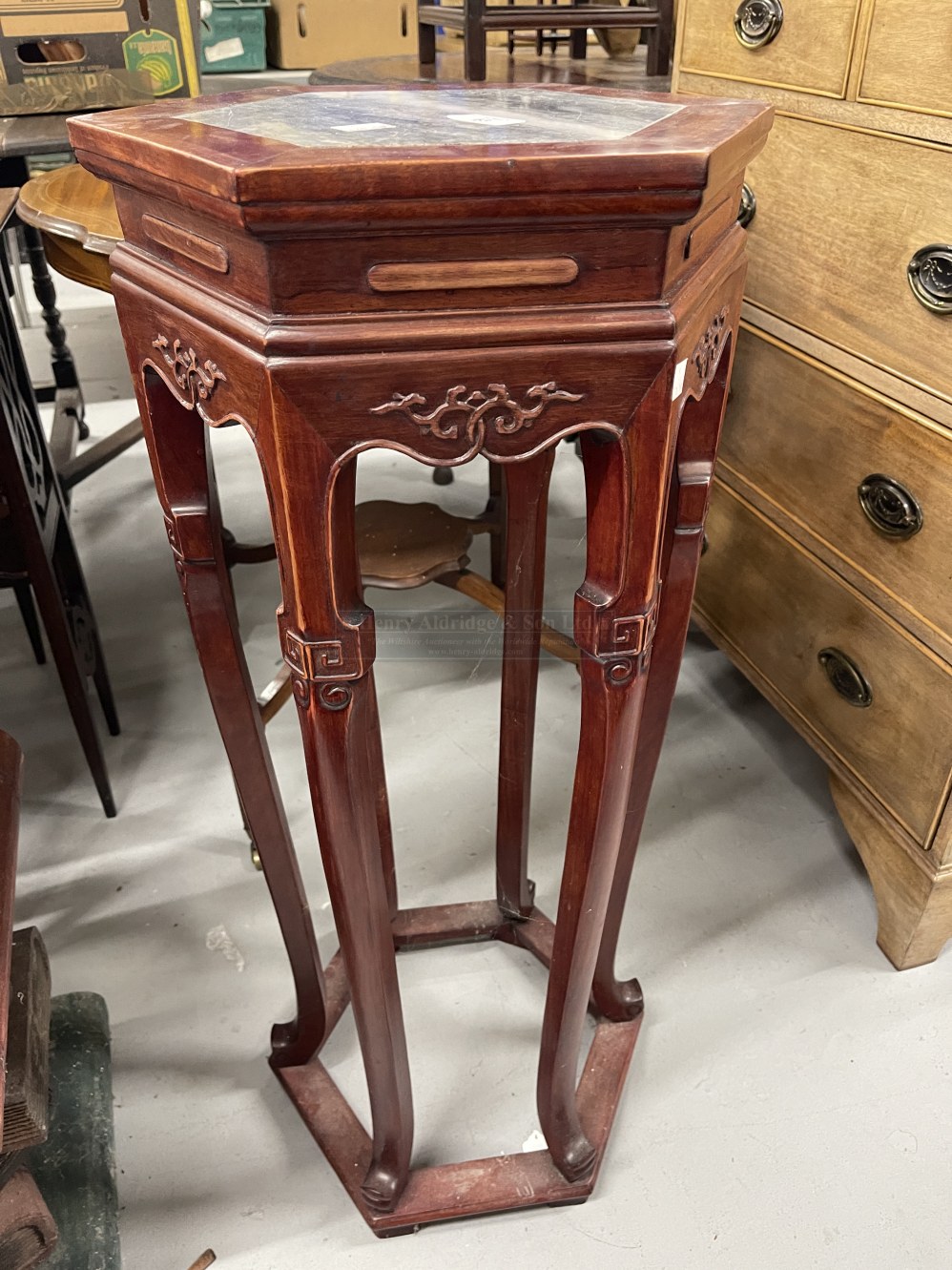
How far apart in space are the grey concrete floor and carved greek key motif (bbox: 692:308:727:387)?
0.84 metres

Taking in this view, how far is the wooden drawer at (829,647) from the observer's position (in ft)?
3.85

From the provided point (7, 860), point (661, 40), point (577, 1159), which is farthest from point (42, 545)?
point (661, 40)

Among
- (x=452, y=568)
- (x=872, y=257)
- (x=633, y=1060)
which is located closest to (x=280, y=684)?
(x=452, y=568)

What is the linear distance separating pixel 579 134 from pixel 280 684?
1055 millimetres

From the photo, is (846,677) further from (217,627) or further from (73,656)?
(73,656)

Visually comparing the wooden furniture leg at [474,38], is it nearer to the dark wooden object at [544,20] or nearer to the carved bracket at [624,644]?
the dark wooden object at [544,20]

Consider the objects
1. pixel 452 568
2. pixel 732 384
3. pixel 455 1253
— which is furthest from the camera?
pixel 452 568

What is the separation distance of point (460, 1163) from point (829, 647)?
78 centimetres

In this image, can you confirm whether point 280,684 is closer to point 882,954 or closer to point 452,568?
point 452,568

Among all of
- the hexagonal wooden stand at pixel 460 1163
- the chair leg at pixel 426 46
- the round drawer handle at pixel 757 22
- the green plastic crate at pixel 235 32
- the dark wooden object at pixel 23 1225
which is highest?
the round drawer handle at pixel 757 22

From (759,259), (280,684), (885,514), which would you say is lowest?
(280,684)

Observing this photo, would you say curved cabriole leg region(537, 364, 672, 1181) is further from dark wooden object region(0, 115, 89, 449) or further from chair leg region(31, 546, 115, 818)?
dark wooden object region(0, 115, 89, 449)

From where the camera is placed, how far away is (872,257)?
3.58ft

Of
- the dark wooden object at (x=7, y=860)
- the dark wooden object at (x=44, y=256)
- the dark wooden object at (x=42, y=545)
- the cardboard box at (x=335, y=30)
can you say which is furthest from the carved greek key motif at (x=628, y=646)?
the cardboard box at (x=335, y=30)
